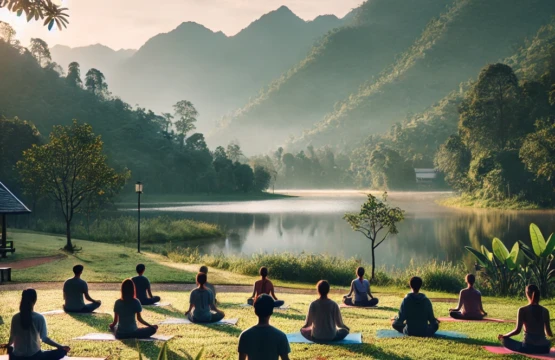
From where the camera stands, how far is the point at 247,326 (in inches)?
407

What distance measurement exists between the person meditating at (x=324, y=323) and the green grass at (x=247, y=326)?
0.77 ft

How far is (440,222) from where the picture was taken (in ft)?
169

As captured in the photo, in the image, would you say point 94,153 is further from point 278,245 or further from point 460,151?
point 460,151

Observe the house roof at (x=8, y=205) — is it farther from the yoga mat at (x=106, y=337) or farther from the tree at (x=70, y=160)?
the yoga mat at (x=106, y=337)

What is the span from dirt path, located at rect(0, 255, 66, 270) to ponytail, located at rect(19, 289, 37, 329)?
1652 centimetres

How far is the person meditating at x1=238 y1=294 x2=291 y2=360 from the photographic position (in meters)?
5.45

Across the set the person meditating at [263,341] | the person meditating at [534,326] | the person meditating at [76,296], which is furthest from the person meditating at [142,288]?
the person meditating at [534,326]

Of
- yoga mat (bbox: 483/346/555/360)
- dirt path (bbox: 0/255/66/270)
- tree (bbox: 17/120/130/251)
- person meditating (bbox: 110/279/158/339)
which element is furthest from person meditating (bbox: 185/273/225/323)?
tree (bbox: 17/120/130/251)

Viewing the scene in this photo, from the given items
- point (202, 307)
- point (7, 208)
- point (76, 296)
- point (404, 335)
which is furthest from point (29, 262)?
point (404, 335)

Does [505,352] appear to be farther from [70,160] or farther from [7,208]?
[70,160]

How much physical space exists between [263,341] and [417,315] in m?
4.44

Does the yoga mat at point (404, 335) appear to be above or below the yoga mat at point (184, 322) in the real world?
above

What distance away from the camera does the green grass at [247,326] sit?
779 centimetres

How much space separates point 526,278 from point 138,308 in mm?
15459
